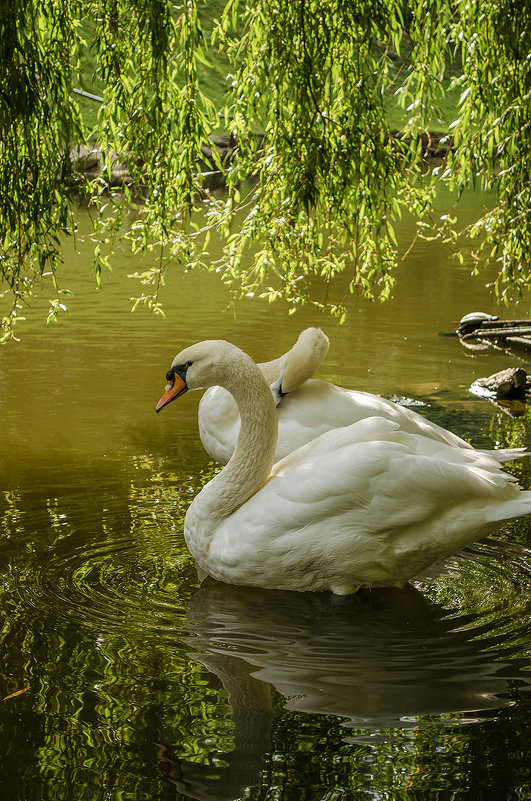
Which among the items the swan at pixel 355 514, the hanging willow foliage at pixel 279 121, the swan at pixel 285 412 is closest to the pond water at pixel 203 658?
the swan at pixel 355 514

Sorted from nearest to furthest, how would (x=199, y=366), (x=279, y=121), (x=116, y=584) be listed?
(x=116, y=584) → (x=199, y=366) → (x=279, y=121)

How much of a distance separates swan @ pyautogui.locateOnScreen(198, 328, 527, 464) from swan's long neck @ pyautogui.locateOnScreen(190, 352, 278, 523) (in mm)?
909

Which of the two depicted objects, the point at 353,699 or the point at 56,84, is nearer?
the point at 353,699

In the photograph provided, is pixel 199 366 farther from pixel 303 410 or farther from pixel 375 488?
pixel 303 410

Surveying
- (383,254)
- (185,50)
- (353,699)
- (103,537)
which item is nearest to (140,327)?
(383,254)

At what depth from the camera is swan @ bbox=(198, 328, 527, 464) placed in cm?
604

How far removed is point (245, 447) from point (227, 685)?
1.55m

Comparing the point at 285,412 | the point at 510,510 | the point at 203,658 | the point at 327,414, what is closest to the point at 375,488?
the point at 510,510

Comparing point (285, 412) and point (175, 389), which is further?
point (285, 412)

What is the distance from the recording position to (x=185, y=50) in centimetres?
645

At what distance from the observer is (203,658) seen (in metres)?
4.11

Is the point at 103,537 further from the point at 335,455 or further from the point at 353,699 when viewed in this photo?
the point at 353,699

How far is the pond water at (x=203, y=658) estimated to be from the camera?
320 cm

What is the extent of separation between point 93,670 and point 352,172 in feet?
12.9
